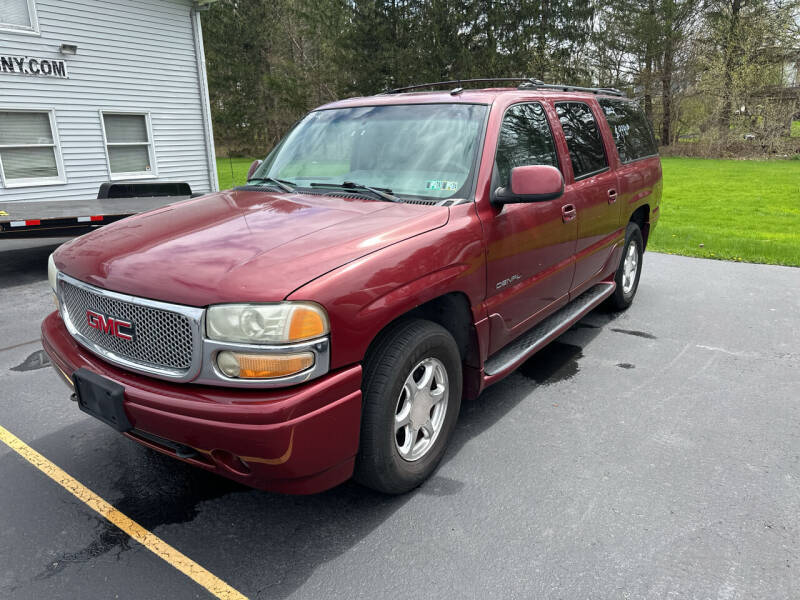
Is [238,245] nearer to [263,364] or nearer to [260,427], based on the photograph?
[263,364]

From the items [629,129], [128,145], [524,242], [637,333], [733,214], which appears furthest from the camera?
[128,145]

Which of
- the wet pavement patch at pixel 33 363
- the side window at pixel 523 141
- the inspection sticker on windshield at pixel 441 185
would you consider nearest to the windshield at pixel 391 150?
the inspection sticker on windshield at pixel 441 185

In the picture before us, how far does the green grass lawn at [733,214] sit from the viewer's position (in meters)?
8.71

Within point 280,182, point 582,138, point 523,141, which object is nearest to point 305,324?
point 280,182

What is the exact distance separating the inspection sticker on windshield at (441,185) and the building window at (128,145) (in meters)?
12.1

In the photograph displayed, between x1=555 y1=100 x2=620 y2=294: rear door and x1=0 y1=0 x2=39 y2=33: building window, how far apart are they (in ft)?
37.8

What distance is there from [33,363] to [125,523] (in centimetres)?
260

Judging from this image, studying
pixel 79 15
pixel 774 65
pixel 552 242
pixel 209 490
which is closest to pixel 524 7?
pixel 774 65

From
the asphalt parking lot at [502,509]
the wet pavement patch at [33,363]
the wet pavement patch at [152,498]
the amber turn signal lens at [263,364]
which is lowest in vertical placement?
the asphalt parking lot at [502,509]

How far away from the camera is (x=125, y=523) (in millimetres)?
2721

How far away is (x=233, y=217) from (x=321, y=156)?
100 cm

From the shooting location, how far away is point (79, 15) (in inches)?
479

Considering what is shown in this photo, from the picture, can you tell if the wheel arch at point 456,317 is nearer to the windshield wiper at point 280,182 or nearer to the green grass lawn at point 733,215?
the windshield wiper at point 280,182

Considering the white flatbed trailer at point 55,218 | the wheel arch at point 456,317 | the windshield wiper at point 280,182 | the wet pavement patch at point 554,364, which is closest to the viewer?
the wheel arch at point 456,317
